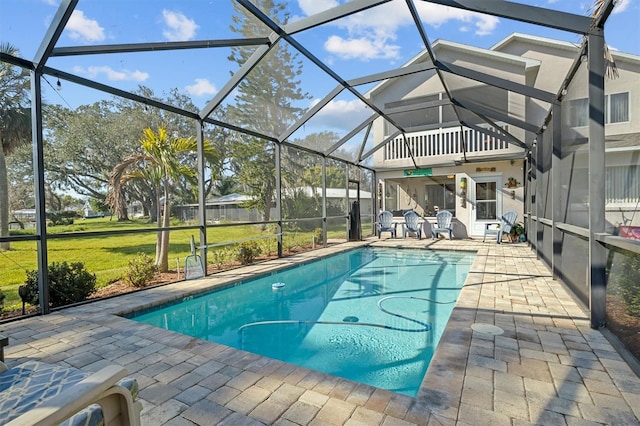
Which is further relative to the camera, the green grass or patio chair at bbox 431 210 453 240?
patio chair at bbox 431 210 453 240

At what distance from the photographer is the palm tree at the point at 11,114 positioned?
4977 millimetres

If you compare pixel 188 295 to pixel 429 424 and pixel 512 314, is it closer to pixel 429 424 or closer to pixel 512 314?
pixel 429 424

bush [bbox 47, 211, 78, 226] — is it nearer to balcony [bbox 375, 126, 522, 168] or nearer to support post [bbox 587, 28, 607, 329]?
support post [bbox 587, 28, 607, 329]

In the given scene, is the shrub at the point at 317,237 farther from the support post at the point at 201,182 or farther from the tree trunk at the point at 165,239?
the support post at the point at 201,182

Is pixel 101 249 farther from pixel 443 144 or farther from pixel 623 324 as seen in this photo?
pixel 443 144

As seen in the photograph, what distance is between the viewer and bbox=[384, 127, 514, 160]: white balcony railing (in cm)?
1086

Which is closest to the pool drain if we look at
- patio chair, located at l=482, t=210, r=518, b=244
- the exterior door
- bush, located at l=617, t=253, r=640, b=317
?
bush, located at l=617, t=253, r=640, b=317

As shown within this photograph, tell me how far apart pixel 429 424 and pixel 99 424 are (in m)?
1.67

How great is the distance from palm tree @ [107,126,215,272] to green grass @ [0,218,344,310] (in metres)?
0.73

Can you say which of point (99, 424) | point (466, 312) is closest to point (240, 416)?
point (99, 424)

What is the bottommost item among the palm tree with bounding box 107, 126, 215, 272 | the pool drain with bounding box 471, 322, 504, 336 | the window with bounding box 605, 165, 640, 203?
the pool drain with bounding box 471, 322, 504, 336

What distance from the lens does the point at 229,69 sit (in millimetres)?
5602

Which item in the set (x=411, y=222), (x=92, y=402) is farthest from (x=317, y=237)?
(x=92, y=402)

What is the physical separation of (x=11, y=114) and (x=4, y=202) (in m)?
1.94
